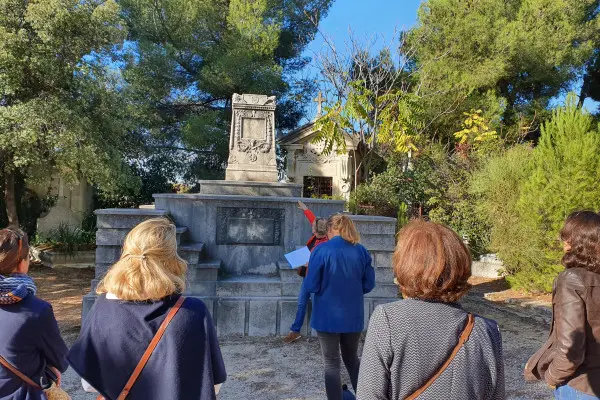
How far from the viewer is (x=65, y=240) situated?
1228cm

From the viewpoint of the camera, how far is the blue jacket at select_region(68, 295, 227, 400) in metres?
1.71

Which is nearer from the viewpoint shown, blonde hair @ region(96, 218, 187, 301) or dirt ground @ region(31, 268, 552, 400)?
blonde hair @ region(96, 218, 187, 301)

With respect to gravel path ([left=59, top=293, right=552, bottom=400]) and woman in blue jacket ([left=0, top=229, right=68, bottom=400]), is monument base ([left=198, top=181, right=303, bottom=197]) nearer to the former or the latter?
gravel path ([left=59, top=293, right=552, bottom=400])

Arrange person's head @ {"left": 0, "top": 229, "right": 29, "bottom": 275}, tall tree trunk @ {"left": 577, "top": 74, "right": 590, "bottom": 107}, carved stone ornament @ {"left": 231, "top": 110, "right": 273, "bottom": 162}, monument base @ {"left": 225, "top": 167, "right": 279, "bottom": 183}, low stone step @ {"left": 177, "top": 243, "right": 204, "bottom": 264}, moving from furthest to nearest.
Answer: tall tree trunk @ {"left": 577, "top": 74, "right": 590, "bottom": 107}
carved stone ornament @ {"left": 231, "top": 110, "right": 273, "bottom": 162}
monument base @ {"left": 225, "top": 167, "right": 279, "bottom": 183}
low stone step @ {"left": 177, "top": 243, "right": 204, "bottom": 264}
person's head @ {"left": 0, "top": 229, "right": 29, "bottom": 275}

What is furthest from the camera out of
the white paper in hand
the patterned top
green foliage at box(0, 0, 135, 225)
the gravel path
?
green foliage at box(0, 0, 135, 225)

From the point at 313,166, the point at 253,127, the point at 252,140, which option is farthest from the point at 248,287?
the point at 313,166

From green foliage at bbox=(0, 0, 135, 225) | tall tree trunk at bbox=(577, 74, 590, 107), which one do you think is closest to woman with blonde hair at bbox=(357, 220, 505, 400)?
green foliage at bbox=(0, 0, 135, 225)

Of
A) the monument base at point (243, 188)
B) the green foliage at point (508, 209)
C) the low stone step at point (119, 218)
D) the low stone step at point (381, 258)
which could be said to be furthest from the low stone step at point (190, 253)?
the green foliage at point (508, 209)

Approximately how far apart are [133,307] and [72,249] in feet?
38.5

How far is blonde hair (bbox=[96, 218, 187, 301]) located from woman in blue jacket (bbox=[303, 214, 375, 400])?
1.84 m

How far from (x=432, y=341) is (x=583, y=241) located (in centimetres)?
129

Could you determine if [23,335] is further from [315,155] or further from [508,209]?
[315,155]

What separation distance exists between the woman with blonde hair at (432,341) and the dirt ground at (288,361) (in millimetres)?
2805

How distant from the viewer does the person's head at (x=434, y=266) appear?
1.58 metres
